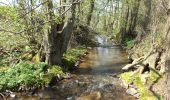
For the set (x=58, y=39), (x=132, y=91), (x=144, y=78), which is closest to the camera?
(x=132, y=91)

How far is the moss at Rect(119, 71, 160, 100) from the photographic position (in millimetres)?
10695

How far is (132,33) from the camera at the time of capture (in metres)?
34.5

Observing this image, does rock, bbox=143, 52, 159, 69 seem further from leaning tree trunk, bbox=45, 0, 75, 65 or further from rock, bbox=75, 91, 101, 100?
leaning tree trunk, bbox=45, 0, 75, 65

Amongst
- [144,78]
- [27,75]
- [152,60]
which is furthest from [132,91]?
[27,75]

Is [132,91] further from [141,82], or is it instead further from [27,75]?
[27,75]

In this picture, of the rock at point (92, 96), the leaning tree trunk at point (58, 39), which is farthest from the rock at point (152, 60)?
Result: the leaning tree trunk at point (58, 39)

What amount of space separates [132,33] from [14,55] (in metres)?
21.9

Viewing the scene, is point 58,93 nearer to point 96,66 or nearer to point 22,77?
point 22,77

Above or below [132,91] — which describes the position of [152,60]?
above

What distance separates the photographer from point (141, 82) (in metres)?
12.2

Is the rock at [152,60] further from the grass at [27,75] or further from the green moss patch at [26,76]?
the green moss patch at [26,76]

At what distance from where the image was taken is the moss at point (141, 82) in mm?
10695

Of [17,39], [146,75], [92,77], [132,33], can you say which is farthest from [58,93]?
[132,33]

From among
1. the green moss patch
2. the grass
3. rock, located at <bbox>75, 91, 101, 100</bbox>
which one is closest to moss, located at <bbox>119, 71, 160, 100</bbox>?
rock, located at <bbox>75, 91, 101, 100</bbox>
